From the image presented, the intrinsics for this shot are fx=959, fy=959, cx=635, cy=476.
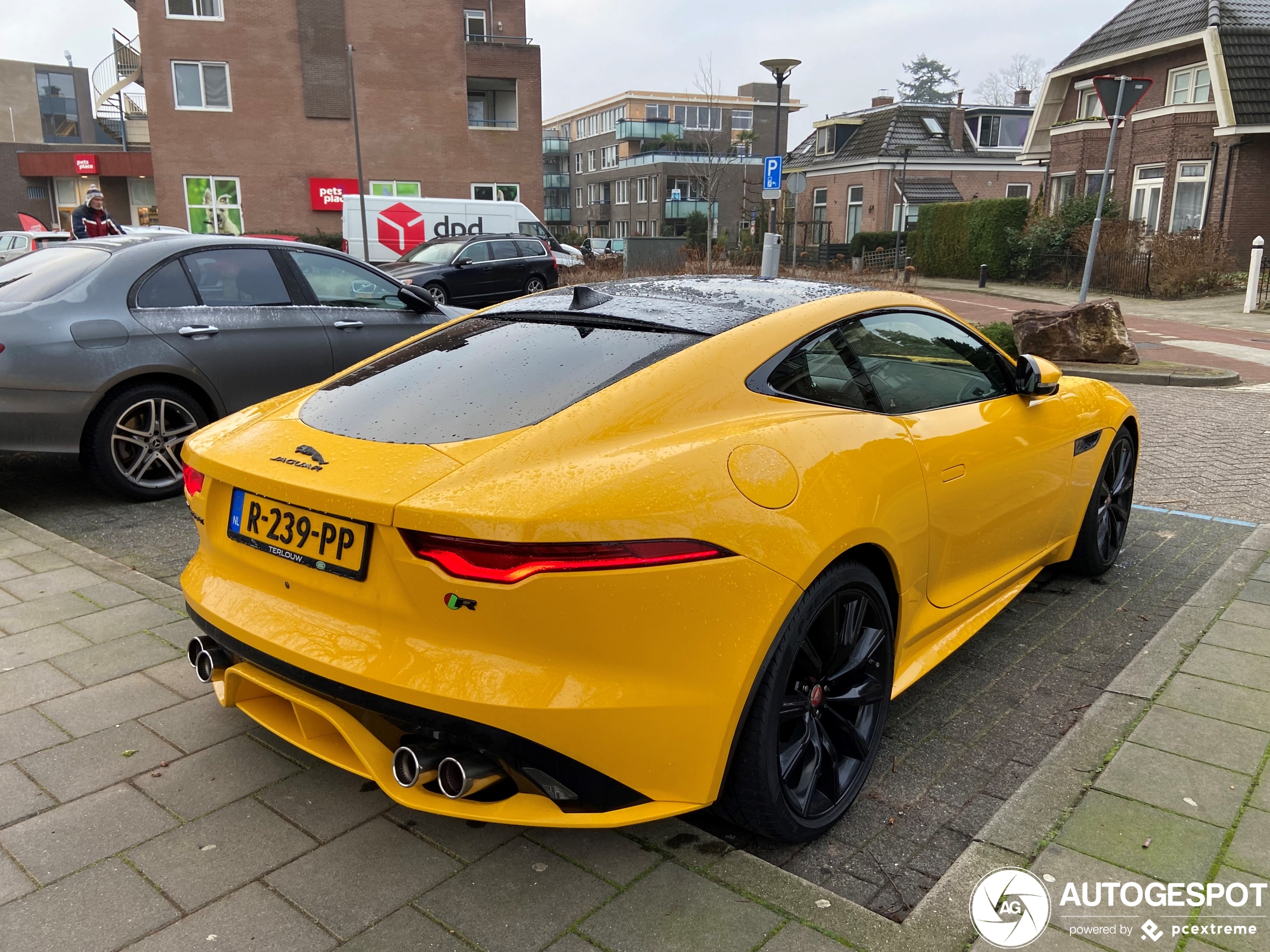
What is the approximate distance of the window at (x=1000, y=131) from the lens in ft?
152

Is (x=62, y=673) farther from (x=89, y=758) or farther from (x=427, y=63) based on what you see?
(x=427, y=63)

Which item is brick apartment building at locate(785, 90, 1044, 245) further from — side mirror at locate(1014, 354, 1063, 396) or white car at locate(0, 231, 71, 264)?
side mirror at locate(1014, 354, 1063, 396)

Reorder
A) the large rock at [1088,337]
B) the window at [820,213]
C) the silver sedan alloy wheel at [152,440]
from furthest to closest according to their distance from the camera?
the window at [820,213] < the large rock at [1088,337] < the silver sedan alloy wheel at [152,440]

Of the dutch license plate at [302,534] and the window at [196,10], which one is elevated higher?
the window at [196,10]

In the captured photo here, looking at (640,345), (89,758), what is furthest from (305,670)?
(640,345)

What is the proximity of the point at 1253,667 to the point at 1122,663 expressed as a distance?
44 centimetres

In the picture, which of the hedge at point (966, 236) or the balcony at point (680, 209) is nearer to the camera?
the hedge at point (966, 236)

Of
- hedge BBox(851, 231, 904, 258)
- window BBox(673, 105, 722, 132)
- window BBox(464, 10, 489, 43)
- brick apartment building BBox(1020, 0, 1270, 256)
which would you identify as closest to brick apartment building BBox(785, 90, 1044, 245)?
hedge BBox(851, 231, 904, 258)

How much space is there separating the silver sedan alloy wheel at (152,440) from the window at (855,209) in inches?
1647

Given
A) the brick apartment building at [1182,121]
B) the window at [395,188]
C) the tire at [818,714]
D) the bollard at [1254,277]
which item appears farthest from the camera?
the window at [395,188]

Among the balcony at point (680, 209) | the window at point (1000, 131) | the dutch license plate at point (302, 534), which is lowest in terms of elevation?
the dutch license plate at point (302, 534)

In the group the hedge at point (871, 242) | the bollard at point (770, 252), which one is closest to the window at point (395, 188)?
the hedge at point (871, 242)

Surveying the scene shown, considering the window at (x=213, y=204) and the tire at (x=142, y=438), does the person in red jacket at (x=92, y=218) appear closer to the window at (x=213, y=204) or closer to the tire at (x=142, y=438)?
the tire at (x=142, y=438)

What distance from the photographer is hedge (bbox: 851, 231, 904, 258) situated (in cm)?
3888
